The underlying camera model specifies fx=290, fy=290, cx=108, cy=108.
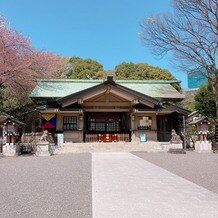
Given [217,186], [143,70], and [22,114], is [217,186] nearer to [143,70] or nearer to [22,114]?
[22,114]

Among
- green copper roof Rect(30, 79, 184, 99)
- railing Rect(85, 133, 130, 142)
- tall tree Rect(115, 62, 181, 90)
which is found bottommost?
railing Rect(85, 133, 130, 142)

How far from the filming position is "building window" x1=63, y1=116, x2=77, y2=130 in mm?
22734

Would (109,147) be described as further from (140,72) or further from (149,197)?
(140,72)

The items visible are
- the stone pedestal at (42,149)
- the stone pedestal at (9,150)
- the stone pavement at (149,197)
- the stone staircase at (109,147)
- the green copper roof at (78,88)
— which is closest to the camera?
the stone pavement at (149,197)

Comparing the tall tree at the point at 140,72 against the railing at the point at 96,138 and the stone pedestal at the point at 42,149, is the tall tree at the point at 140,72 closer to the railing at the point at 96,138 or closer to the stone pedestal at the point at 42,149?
the railing at the point at 96,138

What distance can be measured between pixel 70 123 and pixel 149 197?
17264 millimetres

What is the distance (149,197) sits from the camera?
598 centimetres

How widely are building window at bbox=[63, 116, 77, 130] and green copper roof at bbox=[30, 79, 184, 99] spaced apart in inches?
104

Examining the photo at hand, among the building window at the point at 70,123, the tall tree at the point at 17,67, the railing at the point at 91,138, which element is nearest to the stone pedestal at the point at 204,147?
the railing at the point at 91,138

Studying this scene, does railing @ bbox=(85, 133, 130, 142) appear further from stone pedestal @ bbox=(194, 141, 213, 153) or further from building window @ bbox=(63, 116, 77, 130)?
stone pedestal @ bbox=(194, 141, 213, 153)

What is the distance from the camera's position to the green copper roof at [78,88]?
81.2ft

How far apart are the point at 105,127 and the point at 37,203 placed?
63.7 feet

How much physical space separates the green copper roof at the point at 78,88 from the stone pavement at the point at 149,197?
1699 cm

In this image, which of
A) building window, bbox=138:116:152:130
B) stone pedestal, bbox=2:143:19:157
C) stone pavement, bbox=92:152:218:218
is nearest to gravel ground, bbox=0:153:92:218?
stone pavement, bbox=92:152:218:218
